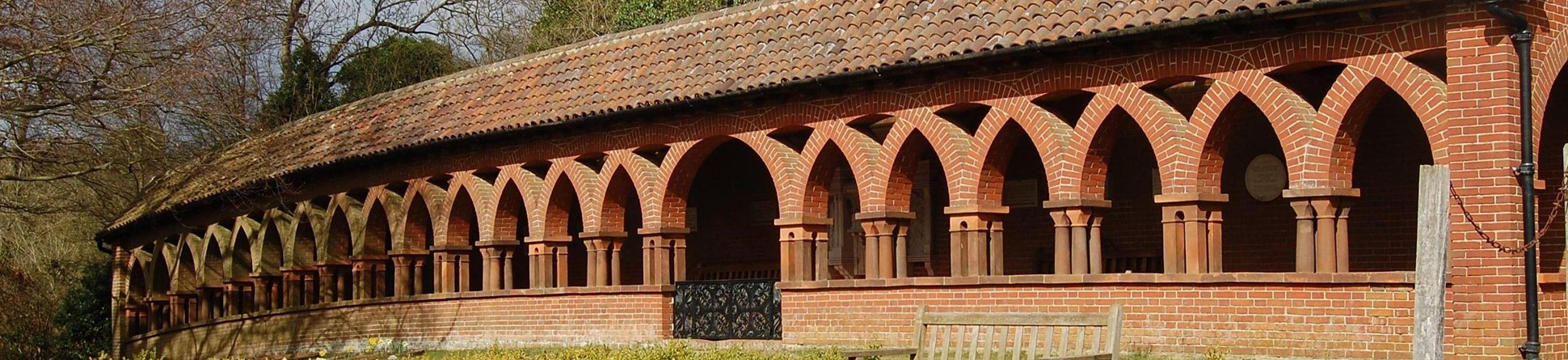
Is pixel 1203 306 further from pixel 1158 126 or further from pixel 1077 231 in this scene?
pixel 1077 231

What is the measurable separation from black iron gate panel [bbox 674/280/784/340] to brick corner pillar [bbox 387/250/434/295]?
18.8 ft

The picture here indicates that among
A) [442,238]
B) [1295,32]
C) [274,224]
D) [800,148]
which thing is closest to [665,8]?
[274,224]

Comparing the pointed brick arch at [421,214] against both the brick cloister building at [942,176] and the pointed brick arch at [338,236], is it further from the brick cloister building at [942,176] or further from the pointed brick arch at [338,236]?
the pointed brick arch at [338,236]

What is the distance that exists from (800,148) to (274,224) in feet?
36.7

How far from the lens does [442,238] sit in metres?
24.0

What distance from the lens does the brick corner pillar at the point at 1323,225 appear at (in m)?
14.3

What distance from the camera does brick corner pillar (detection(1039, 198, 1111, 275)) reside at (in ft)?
53.1

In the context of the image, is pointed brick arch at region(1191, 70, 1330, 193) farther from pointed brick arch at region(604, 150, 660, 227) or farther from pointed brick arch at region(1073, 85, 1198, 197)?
pointed brick arch at region(604, 150, 660, 227)

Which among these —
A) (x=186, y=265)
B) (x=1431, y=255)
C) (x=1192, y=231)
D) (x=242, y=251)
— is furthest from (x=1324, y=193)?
(x=186, y=265)

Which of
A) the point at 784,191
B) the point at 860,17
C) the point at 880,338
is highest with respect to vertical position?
the point at 860,17

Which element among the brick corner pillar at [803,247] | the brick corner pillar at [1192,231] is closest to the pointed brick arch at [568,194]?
the brick corner pillar at [803,247]

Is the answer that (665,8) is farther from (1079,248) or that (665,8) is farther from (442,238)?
(1079,248)

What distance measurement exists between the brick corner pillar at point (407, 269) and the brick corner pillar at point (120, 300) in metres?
10.7

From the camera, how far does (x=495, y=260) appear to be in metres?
23.4
